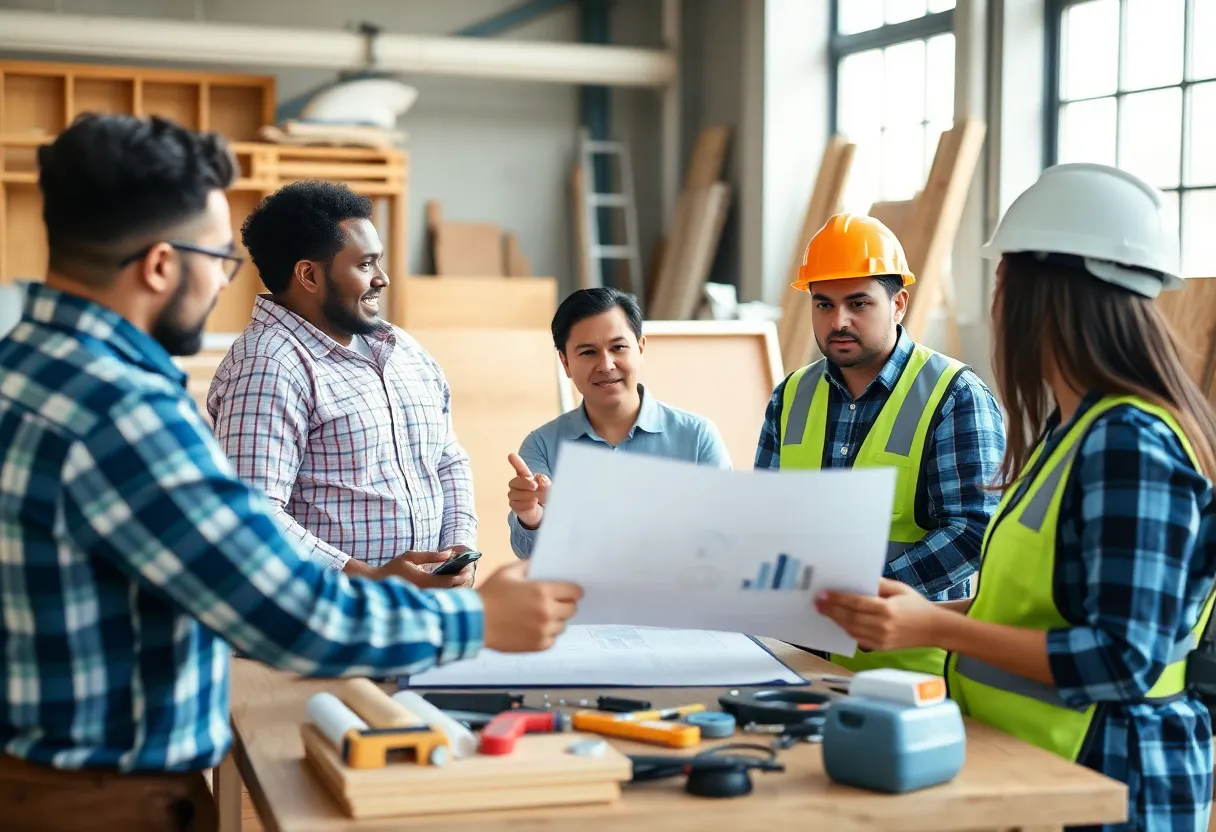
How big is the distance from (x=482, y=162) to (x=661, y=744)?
7.13 meters

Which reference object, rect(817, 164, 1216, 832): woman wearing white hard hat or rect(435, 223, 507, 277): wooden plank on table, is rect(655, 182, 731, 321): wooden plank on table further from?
rect(817, 164, 1216, 832): woman wearing white hard hat

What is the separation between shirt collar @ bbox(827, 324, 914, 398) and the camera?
2.67 meters

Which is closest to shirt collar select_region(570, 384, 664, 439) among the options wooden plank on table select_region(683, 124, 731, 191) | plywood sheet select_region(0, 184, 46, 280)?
wooden plank on table select_region(683, 124, 731, 191)

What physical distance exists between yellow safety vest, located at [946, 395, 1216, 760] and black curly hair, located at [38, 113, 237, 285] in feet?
3.57

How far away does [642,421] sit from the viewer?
3.09 metres

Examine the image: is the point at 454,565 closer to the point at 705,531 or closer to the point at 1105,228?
the point at 705,531

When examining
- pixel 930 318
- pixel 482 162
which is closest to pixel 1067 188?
pixel 930 318

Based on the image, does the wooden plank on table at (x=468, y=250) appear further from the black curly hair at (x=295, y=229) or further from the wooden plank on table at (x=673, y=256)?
the black curly hair at (x=295, y=229)

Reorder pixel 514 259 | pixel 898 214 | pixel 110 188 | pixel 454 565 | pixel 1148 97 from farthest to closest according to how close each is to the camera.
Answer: pixel 514 259 → pixel 898 214 → pixel 1148 97 → pixel 454 565 → pixel 110 188

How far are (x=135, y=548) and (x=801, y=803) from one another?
74 cm

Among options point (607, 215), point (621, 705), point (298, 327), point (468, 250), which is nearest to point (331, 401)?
point (298, 327)

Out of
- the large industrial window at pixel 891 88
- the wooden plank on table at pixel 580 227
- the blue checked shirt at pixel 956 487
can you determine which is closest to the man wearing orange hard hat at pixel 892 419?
the blue checked shirt at pixel 956 487

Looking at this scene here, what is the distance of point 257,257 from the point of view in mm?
2889

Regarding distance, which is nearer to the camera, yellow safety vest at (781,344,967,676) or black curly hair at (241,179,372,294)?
yellow safety vest at (781,344,967,676)
